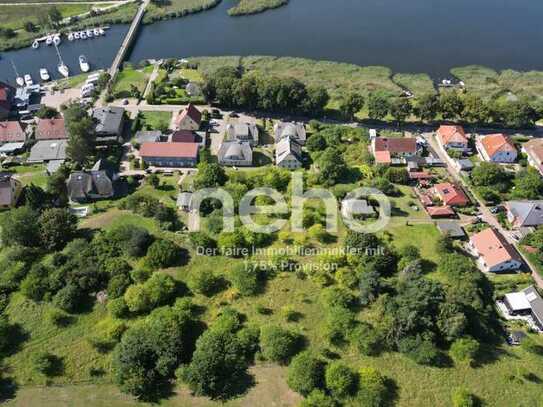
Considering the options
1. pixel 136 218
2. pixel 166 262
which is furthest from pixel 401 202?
pixel 136 218

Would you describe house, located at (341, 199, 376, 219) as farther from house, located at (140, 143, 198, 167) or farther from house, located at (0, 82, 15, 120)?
house, located at (0, 82, 15, 120)

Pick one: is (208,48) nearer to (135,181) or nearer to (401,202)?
(135,181)

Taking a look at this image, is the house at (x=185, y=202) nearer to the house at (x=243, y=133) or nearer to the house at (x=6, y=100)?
the house at (x=243, y=133)

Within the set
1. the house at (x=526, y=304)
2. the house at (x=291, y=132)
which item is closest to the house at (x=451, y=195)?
the house at (x=526, y=304)

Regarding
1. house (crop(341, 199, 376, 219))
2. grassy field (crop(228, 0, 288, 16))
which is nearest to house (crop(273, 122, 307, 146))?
house (crop(341, 199, 376, 219))

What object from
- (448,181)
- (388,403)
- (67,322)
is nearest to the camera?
(388,403)

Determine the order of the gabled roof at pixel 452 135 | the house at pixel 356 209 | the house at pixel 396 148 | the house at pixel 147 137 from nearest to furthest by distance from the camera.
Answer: the house at pixel 356 209, the house at pixel 396 148, the gabled roof at pixel 452 135, the house at pixel 147 137
